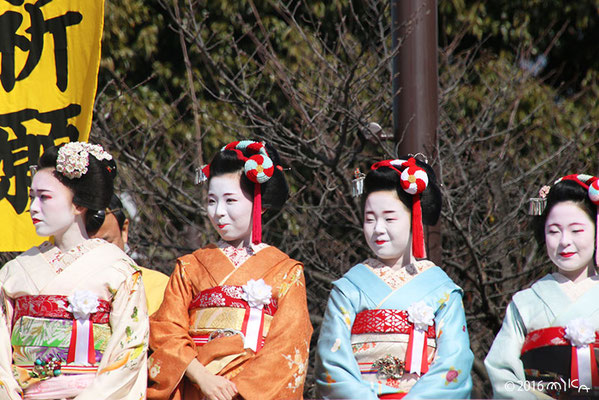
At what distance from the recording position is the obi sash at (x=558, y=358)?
372 cm

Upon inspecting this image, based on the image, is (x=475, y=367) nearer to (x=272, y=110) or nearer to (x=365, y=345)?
(x=365, y=345)

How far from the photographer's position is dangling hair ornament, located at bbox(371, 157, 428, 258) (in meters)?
4.02

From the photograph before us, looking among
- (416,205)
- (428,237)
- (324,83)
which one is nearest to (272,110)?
(324,83)

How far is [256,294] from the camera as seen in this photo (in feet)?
13.1

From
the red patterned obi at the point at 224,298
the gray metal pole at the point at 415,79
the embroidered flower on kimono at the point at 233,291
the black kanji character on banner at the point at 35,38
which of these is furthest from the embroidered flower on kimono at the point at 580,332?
the black kanji character on banner at the point at 35,38

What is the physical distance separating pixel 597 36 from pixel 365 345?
6115 mm


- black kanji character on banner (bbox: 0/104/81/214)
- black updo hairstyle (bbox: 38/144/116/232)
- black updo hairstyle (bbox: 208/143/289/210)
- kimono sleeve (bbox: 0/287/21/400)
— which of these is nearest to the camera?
kimono sleeve (bbox: 0/287/21/400)

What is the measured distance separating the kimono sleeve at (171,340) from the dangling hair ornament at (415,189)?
3.76 ft

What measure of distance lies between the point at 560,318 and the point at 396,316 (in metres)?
0.75

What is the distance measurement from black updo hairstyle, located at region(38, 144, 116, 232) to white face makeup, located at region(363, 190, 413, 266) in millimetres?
1298

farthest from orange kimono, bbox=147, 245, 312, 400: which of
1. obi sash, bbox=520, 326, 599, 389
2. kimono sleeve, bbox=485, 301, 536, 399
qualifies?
obi sash, bbox=520, 326, 599, 389

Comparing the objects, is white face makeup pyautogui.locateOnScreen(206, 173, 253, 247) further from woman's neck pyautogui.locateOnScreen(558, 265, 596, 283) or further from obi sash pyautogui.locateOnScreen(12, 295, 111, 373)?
woman's neck pyautogui.locateOnScreen(558, 265, 596, 283)

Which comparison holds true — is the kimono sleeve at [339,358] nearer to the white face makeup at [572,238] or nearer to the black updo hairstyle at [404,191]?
the black updo hairstyle at [404,191]

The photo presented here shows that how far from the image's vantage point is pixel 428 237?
5059mm
